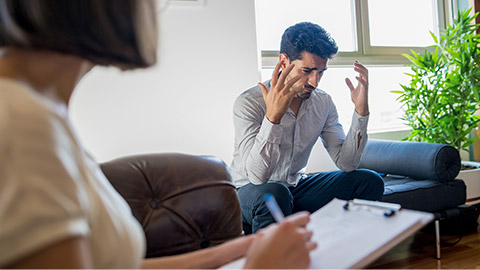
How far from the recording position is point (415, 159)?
7.70ft

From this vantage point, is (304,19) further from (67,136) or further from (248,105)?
(67,136)

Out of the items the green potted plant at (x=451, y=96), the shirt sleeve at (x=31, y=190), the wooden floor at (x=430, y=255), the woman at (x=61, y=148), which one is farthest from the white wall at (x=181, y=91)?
the shirt sleeve at (x=31, y=190)

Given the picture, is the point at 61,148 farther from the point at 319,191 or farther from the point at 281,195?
the point at 319,191

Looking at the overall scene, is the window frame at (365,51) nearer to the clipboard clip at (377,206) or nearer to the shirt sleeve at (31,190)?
the clipboard clip at (377,206)

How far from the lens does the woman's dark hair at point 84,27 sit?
43 centimetres

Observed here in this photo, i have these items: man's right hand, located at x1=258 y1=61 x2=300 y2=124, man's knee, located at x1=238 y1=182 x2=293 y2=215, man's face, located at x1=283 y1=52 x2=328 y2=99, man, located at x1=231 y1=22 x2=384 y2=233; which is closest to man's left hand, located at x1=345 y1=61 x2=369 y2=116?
man, located at x1=231 y1=22 x2=384 y2=233

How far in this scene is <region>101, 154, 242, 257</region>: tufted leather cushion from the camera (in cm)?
98

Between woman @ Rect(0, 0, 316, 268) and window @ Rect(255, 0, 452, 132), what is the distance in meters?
2.24

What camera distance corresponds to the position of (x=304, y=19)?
2896 millimetres

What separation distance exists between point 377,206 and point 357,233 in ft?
0.39

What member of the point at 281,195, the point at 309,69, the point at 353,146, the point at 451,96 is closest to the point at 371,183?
the point at 353,146

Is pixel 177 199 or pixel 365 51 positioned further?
pixel 365 51

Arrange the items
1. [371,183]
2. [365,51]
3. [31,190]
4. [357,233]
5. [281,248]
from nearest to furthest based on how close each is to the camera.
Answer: [31,190]
[281,248]
[357,233]
[371,183]
[365,51]

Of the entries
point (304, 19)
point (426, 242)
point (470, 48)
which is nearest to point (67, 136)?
point (426, 242)
